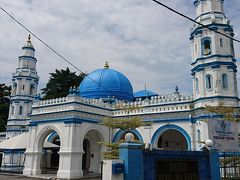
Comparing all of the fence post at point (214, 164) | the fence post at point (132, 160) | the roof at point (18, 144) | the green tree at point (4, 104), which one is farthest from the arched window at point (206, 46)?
the green tree at point (4, 104)

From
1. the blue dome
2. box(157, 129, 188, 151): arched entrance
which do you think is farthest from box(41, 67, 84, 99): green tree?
box(157, 129, 188, 151): arched entrance

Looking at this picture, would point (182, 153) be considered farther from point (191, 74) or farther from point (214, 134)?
point (191, 74)

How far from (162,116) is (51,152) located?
12317 mm

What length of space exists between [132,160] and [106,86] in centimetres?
1711

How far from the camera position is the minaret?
1841 cm

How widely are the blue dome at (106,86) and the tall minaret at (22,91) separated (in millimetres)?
10138

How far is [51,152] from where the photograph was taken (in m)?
27.2

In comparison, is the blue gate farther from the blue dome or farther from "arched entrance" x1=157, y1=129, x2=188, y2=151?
the blue dome

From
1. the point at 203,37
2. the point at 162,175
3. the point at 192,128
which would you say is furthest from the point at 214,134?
the point at 203,37

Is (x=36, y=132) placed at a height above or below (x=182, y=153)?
above

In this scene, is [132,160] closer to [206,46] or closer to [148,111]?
[148,111]

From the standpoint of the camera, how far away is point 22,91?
33.6 metres

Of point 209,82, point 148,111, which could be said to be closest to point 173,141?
point 148,111

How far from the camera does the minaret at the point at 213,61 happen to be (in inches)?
725
